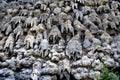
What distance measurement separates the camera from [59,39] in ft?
17.8

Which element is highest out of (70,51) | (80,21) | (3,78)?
(80,21)

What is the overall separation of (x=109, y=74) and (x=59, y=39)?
1.27 meters

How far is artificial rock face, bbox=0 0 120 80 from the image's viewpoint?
197 inches

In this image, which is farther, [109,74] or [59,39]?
[59,39]

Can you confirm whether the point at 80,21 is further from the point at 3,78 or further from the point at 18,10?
the point at 3,78

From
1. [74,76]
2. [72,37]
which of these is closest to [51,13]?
[72,37]

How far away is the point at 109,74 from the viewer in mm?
4840

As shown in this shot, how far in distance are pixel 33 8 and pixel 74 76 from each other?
2044 millimetres

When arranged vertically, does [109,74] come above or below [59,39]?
below

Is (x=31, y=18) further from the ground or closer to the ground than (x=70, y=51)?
further from the ground

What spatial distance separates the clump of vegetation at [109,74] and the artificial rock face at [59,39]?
0.30 ft

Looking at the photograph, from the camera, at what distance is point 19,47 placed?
5422 mm

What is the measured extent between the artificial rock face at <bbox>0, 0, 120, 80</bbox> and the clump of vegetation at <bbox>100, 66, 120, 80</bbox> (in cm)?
9

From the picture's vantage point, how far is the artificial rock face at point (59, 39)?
501cm
